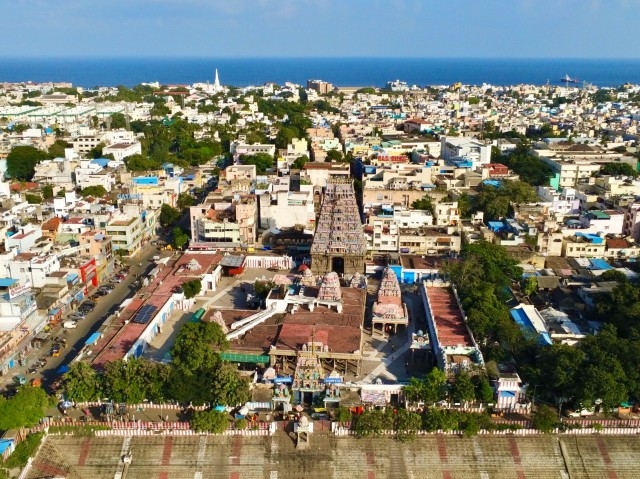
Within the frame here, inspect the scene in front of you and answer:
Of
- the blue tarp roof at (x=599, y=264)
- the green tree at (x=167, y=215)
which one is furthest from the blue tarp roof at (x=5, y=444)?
the blue tarp roof at (x=599, y=264)

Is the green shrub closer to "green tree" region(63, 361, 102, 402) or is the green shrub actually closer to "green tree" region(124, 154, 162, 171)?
"green tree" region(63, 361, 102, 402)

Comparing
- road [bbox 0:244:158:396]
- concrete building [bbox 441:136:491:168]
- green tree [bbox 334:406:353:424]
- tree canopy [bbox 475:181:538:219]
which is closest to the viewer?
green tree [bbox 334:406:353:424]

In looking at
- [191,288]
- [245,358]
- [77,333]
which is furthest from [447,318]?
[77,333]

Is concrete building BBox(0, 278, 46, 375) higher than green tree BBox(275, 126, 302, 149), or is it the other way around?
green tree BBox(275, 126, 302, 149)

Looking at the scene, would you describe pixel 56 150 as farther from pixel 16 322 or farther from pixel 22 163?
pixel 16 322

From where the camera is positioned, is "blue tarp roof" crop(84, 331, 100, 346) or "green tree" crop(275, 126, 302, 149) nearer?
"blue tarp roof" crop(84, 331, 100, 346)

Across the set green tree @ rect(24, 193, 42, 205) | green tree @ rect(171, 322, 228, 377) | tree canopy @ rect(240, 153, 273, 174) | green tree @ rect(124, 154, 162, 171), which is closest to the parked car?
green tree @ rect(171, 322, 228, 377)

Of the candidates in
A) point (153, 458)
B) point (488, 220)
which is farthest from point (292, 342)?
point (488, 220)
